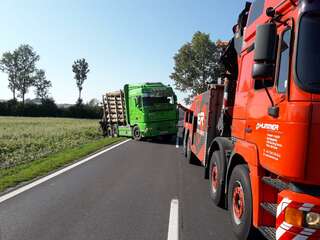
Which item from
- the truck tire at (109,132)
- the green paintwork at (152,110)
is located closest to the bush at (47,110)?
the truck tire at (109,132)

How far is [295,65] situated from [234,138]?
2669mm

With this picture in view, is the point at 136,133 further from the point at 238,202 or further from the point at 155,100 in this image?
the point at 238,202

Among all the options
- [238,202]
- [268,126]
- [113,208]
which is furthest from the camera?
[113,208]

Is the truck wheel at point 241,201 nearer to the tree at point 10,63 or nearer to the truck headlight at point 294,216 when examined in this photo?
the truck headlight at point 294,216

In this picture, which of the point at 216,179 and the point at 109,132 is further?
the point at 109,132

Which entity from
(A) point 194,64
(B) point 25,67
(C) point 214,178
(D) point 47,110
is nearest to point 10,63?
(B) point 25,67

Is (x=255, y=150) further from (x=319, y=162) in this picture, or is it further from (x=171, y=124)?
(x=171, y=124)

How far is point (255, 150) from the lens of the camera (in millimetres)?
4977

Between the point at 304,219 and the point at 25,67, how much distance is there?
114450mm

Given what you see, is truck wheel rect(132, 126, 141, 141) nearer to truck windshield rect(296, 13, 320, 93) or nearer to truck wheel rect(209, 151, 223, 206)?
truck wheel rect(209, 151, 223, 206)

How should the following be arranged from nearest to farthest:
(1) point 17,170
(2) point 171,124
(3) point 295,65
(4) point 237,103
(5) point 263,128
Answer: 1. (3) point 295,65
2. (5) point 263,128
3. (4) point 237,103
4. (1) point 17,170
5. (2) point 171,124

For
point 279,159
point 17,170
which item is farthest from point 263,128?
point 17,170

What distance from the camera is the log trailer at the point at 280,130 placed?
3824 millimetres

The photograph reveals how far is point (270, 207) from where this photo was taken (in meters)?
4.53
